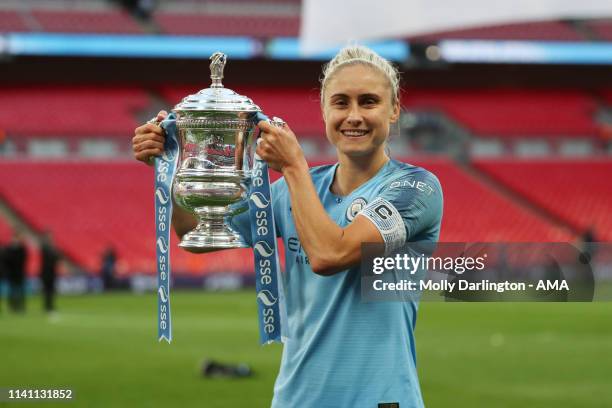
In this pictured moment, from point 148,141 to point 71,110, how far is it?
27.2m

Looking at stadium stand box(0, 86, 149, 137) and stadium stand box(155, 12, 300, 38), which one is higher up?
stadium stand box(155, 12, 300, 38)

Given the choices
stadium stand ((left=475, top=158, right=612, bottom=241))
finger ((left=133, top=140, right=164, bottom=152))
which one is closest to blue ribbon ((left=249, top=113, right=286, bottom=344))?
finger ((left=133, top=140, right=164, bottom=152))

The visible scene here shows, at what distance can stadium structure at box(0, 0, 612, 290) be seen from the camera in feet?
81.8

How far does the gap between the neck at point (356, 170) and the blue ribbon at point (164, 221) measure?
46 cm

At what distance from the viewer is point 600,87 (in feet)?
102

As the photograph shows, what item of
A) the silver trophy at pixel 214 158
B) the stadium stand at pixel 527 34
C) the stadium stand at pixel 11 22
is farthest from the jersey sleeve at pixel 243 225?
the stadium stand at pixel 11 22

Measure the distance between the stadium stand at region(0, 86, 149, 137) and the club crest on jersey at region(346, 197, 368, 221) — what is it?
2581cm

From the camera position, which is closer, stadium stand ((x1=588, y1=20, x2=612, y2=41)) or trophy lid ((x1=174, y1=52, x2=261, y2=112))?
trophy lid ((x1=174, y1=52, x2=261, y2=112))

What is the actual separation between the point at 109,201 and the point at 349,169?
23.7 m

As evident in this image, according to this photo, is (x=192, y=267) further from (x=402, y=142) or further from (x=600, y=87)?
(x=600, y=87)

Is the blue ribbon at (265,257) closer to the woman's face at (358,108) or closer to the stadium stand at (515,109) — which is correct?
the woman's face at (358,108)

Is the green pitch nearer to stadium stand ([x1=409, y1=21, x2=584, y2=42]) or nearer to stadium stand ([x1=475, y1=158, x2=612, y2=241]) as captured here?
stadium stand ([x1=475, y1=158, x2=612, y2=241])

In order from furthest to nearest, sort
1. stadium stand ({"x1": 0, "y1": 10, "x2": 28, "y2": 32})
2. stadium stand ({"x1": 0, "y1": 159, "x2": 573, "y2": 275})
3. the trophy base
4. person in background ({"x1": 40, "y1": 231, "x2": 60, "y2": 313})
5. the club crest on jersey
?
stadium stand ({"x1": 0, "y1": 10, "x2": 28, "y2": 32}), stadium stand ({"x1": 0, "y1": 159, "x2": 573, "y2": 275}), person in background ({"x1": 40, "y1": 231, "x2": 60, "y2": 313}), the trophy base, the club crest on jersey

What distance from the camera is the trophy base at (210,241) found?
227 centimetres
